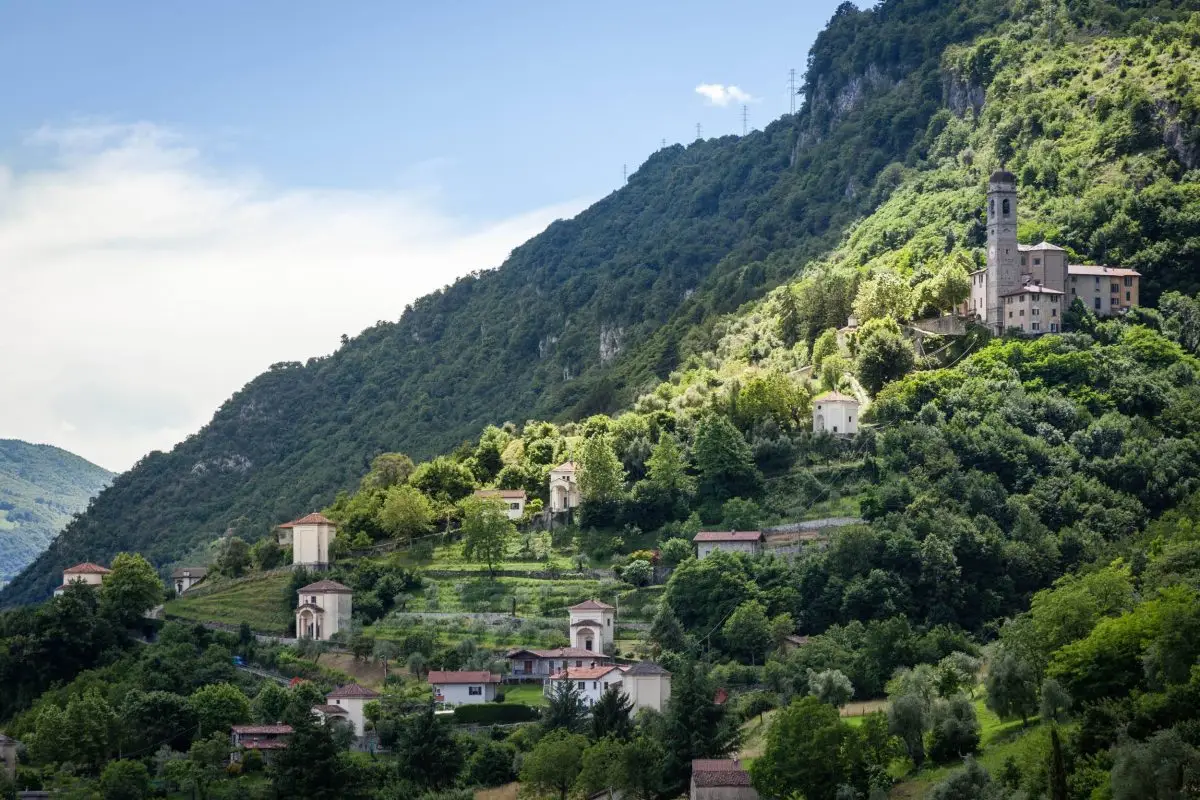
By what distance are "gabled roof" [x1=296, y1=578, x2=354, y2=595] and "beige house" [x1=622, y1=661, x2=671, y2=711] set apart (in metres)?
19.5

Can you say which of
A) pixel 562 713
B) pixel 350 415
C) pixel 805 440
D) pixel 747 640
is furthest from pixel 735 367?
pixel 350 415

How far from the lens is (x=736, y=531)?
9156cm

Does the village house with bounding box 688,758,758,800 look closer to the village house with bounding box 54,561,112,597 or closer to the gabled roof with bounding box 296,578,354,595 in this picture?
the gabled roof with bounding box 296,578,354,595

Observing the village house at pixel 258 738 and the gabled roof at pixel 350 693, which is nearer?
the village house at pixel 258 738

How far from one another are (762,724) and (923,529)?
16.9 metres

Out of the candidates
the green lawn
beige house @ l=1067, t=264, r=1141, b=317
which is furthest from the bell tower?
the green lawn

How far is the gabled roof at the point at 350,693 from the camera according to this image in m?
78.8

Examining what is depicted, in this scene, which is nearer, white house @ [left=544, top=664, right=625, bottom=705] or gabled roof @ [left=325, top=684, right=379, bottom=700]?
white house @ [left=544, top=664, right=625, bottom=705]

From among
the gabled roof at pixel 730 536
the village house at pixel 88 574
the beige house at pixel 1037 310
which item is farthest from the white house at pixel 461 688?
the beige house at pixel 1037 310

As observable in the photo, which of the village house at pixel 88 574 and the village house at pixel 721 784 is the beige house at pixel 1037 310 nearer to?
the village house at pixel 721 784

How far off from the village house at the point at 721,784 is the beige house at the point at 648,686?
10.1 m

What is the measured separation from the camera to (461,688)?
262 feet

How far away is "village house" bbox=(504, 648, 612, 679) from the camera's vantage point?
8200 cm

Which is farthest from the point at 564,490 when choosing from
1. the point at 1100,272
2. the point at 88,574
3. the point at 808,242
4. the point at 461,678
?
the point at 808,242
